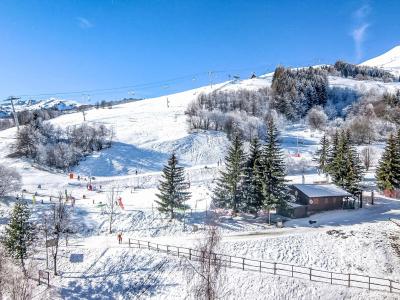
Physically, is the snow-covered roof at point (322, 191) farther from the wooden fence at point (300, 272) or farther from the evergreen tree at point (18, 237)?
the evergreen tree at point (18, 237)

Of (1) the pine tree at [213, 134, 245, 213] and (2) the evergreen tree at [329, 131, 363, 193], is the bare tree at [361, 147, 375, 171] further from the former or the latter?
(1) the pine tree at [213, 134, 245, 213]

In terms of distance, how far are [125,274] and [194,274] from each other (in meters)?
6.78

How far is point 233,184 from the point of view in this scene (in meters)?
49.0

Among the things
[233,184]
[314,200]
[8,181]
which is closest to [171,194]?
[233,184]

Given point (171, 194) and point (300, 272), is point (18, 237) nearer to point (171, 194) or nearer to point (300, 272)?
point (171, 194)

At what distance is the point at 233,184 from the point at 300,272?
54.5 ft

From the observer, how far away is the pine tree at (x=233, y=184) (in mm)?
49125

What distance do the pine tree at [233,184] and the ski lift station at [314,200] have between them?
22.2 feet

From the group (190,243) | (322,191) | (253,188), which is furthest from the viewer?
(322,191)

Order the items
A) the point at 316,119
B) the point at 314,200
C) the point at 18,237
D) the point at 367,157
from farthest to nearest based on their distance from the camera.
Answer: the point at 316,119, the point at 367,157, the point at 314,200, the point at 18,237

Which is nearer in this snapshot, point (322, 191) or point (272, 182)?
point (272, 182)

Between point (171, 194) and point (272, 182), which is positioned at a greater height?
point (272, 182)

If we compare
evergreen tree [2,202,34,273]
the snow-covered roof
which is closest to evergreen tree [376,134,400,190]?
the snow-covered roof

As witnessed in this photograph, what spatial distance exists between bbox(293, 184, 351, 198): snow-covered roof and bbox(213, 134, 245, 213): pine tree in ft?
31.5
